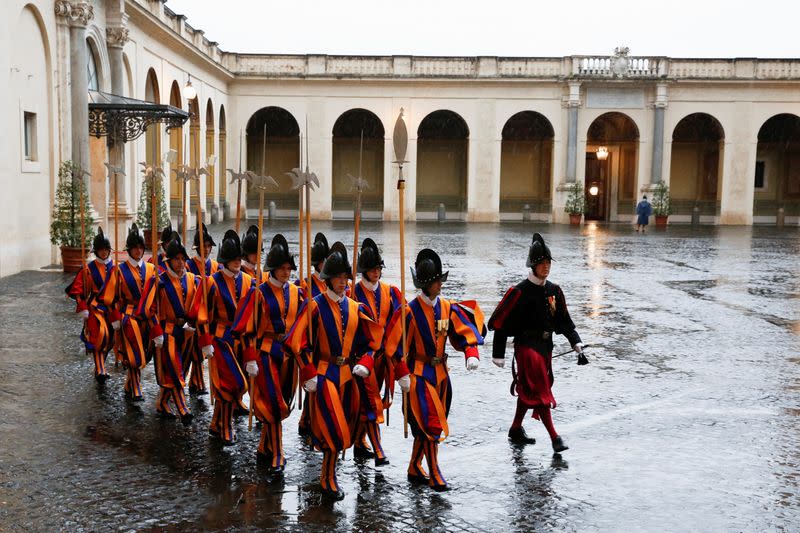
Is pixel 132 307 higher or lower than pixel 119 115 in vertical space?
lower

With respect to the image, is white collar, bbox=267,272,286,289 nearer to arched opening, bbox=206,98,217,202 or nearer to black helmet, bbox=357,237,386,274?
black helmet, bbox=357,237,386,274

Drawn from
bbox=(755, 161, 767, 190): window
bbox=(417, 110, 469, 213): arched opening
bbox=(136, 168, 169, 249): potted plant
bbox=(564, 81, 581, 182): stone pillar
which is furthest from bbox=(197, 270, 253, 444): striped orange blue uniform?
bbox=(755, 161, 767, 190): window

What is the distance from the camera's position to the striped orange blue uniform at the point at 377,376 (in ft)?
18.9

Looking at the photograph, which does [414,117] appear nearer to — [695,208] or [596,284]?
[695,208]

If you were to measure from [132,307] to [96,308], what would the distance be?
69 cm

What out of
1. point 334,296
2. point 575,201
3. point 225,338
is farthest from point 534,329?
point 575,201

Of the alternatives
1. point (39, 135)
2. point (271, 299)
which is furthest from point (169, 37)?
point (271, 299)

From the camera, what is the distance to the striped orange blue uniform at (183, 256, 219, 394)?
7258 mm

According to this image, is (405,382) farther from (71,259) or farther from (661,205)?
(661,205)

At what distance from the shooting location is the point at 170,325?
23.1ft

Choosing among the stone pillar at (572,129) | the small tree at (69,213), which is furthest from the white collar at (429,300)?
the stone pillar at (572,129)

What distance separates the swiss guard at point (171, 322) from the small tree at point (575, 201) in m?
32.6

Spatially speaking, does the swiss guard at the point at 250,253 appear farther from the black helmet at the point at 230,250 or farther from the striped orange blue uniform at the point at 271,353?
the striped orange blue uniform at the point at 271,353

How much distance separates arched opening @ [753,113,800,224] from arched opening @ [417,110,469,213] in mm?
14895
